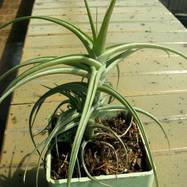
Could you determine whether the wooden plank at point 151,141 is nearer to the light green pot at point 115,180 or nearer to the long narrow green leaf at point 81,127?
the light green pot at point 115,180

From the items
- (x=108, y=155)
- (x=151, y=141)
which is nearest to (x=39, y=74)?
(x=108, y=155)

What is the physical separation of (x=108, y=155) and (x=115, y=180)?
0.06 m

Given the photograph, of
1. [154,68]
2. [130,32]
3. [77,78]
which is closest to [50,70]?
[77,78]

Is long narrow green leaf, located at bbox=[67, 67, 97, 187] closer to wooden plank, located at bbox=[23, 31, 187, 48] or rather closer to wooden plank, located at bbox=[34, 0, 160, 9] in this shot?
wooden plank, located at bbox=[23, 31, 187, 48]

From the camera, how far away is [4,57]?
7.04 ft

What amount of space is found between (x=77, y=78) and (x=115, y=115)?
47 cm

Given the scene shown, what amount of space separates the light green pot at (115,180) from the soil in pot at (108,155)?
0.02 m

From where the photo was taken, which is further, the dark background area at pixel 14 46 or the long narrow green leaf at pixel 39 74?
the dark background area at pixel 14 46

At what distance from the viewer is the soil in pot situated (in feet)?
2.27

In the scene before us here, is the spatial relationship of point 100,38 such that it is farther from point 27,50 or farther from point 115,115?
point 27,50

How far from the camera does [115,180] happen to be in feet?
2.20

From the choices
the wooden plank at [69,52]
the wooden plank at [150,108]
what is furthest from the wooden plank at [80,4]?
the wooden plank at [150,108]

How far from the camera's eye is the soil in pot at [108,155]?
27.2 inches

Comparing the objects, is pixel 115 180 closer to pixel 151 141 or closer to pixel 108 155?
pixel 108 155
